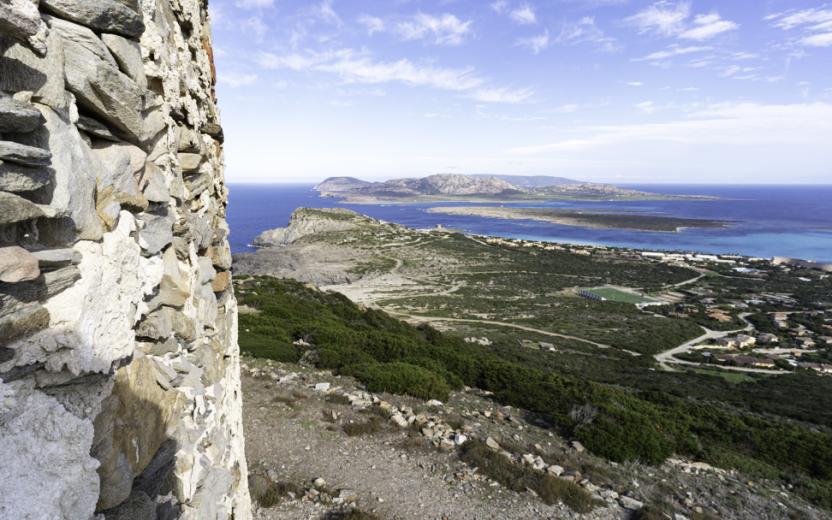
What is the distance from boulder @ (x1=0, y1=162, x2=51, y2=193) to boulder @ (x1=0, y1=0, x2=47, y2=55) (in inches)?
26.3

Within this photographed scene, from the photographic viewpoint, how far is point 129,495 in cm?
328

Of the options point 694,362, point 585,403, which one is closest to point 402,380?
point 585,403

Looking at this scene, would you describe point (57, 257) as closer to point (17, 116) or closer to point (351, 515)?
point (17, 116)

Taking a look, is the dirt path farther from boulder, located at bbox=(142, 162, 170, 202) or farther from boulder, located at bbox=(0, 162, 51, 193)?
boulder, located at bbox=(0, 162, 51, 193)

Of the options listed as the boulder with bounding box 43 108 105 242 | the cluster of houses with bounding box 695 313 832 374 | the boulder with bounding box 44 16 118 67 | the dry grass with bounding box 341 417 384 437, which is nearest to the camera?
the boulder with bounding box 43 108 105 242

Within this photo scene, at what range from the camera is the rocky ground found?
330 inches

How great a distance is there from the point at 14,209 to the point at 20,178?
16 cm

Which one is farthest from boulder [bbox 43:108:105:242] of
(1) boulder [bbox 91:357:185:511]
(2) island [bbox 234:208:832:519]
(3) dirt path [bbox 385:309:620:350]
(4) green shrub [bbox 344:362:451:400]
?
(3) dirt path [bbox 385:309:620:350]

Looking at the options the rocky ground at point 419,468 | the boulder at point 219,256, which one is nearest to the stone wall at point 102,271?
the boulder at point 219,256

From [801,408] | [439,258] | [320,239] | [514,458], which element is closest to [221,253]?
[514,458]

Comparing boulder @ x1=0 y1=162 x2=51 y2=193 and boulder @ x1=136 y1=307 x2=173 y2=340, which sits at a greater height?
boulder @ x1=0 y1=162 x2=51 y2=193

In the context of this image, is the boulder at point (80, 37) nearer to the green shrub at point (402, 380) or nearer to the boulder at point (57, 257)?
the boulder at point (57, 257)

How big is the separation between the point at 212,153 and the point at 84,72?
11.6 ft

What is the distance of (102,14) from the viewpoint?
3.08 m
